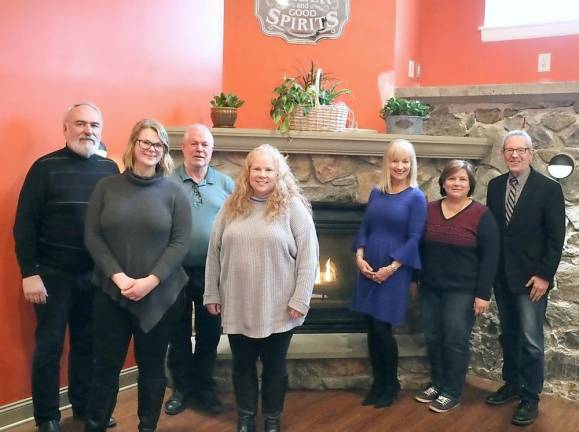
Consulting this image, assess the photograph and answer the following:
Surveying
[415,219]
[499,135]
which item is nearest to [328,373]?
[415,219]

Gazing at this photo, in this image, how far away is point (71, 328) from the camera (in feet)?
8.00

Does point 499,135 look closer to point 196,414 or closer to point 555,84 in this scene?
point 555,84

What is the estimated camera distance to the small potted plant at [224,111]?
3127 millimetres

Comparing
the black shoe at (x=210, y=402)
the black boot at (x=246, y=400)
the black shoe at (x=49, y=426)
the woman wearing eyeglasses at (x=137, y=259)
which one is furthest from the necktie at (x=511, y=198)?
the black shoe at (x=49, y=426)

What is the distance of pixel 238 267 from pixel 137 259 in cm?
38

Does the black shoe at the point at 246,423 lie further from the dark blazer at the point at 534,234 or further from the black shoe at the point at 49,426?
the dark blazer at the point at 534,234

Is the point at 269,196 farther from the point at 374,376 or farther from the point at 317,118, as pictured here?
the point at 374,376

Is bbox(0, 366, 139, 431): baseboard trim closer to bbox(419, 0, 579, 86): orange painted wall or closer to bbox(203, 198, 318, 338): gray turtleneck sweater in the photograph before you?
bbox(203, 198, 318, 338): gray turtleneck sweater

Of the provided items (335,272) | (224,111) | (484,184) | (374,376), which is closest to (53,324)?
(224,111)

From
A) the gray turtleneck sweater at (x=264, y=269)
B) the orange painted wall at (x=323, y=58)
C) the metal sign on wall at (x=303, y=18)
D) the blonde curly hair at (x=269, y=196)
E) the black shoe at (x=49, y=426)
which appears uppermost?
the metal sign on wall at (x=303, y=18)

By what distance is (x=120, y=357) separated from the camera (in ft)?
7.00

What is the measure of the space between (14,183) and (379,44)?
2.42 metres

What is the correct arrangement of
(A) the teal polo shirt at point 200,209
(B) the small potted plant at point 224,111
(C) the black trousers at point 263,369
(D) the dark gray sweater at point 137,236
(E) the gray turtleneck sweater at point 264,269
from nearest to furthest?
(D) the dark gray sweater at point 137,236 → (E) the gray turtleneck sweater at point 264,269 → (C) the black trousers at point 263,369 → (A) the teal polo shirt at point 200,209 → (B) the small potted plant at point 224,111

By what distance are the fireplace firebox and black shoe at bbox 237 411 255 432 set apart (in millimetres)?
944
